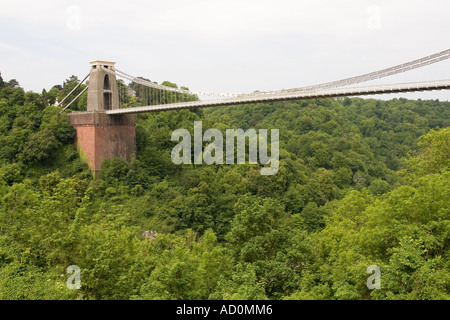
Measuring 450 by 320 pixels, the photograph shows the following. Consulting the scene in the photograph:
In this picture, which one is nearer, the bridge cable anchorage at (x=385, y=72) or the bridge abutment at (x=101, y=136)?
the bridge cable anchorage at (x=385, y=72)

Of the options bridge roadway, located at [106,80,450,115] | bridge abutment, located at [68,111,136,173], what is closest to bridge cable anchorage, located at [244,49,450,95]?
bridge roadway, located at [106,80,450,115]

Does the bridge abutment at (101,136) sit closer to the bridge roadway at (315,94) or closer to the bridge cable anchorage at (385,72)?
the bridge roadway at (315,94)

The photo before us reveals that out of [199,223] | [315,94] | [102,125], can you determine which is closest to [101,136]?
[102,125]

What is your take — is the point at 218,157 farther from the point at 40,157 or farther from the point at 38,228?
the point at 38,228

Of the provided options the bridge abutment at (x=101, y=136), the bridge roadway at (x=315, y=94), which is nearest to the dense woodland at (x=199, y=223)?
the bridge abutment at (x=101, y=136)

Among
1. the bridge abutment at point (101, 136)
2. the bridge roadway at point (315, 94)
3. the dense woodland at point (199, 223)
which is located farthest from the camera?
the bridge abutment at point (101, 136)
